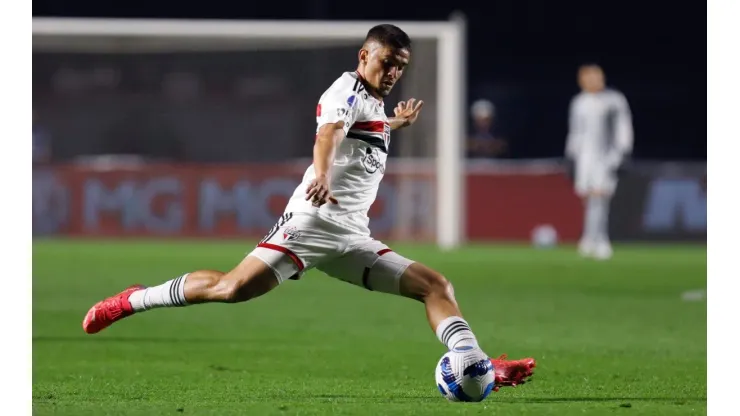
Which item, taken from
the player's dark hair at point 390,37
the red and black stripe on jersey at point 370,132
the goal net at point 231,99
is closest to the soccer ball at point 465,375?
the red and black stripe on jersey at point 370,132

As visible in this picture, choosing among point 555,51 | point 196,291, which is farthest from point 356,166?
point 555,51

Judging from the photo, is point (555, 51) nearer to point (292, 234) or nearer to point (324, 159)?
point (292, 234)

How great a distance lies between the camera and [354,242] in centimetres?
700

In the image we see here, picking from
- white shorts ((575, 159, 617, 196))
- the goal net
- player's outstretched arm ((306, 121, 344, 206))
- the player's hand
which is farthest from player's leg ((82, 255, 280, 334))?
white shorts ((575, 159, 617, 196))

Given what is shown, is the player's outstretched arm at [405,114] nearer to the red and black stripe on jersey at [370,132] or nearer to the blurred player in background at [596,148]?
the red and black stripe on jersey at [370,132]

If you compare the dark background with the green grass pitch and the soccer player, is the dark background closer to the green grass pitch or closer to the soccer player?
the green grass pitch

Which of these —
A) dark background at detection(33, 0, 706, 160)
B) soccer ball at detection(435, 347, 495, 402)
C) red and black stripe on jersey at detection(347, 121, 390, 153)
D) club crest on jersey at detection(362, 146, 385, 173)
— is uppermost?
dark background at detection(33, 0, 706, 160)

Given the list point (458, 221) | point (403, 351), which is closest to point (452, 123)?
point (458, 221)

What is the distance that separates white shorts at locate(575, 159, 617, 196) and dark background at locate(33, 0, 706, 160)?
10.9 metres

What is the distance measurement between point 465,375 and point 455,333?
0.23 m

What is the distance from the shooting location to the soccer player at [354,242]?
22.4 feet

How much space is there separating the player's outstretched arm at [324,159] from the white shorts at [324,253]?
288 mm

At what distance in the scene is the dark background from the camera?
3241cm
